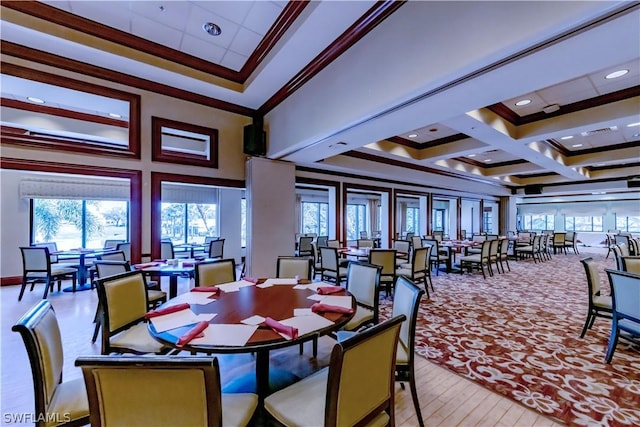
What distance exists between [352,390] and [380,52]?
2889 millimetres

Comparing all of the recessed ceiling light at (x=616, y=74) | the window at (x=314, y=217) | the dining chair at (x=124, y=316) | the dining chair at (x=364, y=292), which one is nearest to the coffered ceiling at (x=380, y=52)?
the recessed ceiling light at (x=616, y=74)

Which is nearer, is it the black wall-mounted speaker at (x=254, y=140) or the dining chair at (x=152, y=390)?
the dining chair at (x=152, y=390)

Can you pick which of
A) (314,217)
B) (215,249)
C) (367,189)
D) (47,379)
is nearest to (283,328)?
(47,379)

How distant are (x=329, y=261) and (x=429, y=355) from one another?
2498 mm

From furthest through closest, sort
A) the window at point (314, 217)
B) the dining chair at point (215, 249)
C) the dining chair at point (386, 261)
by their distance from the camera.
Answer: the window at point (314, 217) < the dining chair at point (215, 249) < the dining chair at point (386, 261)

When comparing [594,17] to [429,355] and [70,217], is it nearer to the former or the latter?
[429,355]

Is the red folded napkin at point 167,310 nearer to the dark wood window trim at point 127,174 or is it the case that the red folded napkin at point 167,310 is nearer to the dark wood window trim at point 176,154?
the dark wood window trim at point 127,174

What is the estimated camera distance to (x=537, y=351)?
2965 millimetres

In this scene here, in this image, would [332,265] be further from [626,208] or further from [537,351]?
[626,208]

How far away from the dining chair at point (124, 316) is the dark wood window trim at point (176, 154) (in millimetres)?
2623

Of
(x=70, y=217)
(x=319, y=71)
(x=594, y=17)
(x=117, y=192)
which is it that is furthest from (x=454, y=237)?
Answer: (x=70, y=217)

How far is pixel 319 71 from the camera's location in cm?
367

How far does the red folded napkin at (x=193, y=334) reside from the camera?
4.81ft

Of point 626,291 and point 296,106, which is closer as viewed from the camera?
point 626,291
